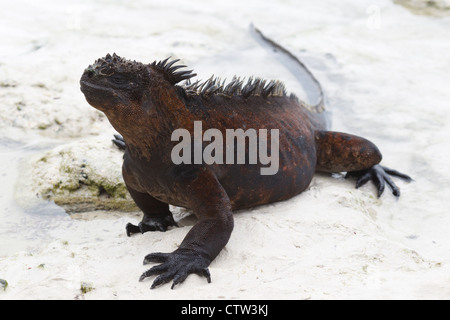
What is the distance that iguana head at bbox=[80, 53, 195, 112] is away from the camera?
9.71 ft

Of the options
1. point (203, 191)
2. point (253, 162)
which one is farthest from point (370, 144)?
point (203, 191)

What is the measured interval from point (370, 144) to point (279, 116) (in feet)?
3.29

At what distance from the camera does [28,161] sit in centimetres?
470

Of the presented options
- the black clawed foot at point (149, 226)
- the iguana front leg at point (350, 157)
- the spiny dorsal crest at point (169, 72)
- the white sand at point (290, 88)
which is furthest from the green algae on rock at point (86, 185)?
the iguana front leg at point (350, 157)

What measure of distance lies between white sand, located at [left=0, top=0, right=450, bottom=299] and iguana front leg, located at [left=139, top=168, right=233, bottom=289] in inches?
2.6

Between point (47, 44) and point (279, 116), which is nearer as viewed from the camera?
point (279, 116)

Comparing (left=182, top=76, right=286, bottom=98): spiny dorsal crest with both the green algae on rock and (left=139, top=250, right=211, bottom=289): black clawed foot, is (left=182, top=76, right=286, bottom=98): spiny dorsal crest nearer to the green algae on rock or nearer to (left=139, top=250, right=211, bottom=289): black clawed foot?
(left=139, top=250, right=211, bottom=289): black clawed foot

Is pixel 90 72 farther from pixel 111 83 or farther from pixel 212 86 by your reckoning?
pixel 212 86

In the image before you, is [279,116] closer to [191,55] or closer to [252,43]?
[191,55]

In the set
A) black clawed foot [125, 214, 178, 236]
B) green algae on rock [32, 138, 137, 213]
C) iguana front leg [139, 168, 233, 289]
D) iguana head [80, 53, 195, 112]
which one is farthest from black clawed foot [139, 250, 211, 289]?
green algae on rock [32, 138, 137, 213]

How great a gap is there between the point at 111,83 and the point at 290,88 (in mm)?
3842

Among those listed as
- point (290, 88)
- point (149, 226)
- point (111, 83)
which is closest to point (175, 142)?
point (111, 83)

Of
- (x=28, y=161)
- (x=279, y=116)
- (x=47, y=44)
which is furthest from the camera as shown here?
(x=47, y=44)

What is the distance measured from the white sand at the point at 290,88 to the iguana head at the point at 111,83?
87 cm
